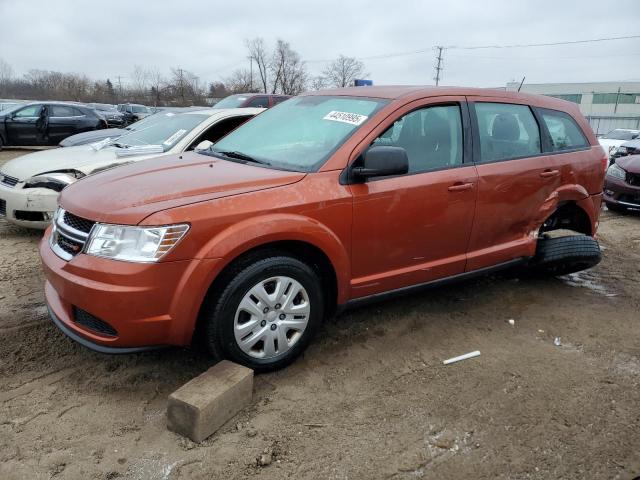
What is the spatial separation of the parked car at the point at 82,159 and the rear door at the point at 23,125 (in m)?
9.01

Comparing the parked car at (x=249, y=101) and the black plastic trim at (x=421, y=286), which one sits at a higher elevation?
the parked car at (x=249, y=101)

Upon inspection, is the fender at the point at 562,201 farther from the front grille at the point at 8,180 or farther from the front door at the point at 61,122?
the front door at the point at 61,122

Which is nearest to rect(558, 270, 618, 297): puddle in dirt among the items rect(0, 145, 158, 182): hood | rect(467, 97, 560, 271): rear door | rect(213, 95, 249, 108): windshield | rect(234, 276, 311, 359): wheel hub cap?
rect(467, 97, 560, 271): rear door

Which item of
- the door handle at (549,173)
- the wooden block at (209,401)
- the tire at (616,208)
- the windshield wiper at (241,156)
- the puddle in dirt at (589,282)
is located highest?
the windshield wiper at (241,156)

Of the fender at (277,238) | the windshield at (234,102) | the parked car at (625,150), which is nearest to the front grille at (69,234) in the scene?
the fender at (277,238)

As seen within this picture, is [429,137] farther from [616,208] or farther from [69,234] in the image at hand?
[616,208]

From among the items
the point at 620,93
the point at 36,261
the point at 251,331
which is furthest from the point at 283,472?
the point at 620,93

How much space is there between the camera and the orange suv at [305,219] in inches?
102

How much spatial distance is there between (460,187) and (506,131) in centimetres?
83

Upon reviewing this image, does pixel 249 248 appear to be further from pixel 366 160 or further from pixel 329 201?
pixel 366 160

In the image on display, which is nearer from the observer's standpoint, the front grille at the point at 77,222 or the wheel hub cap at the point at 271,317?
the front grille at the point at 77,222

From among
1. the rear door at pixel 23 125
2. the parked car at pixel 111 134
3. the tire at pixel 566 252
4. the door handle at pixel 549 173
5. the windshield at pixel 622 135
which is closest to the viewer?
the door handle at pixel 549 173

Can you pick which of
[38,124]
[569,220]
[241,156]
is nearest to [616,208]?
[569,220]

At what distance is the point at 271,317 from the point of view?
2.89 metres
